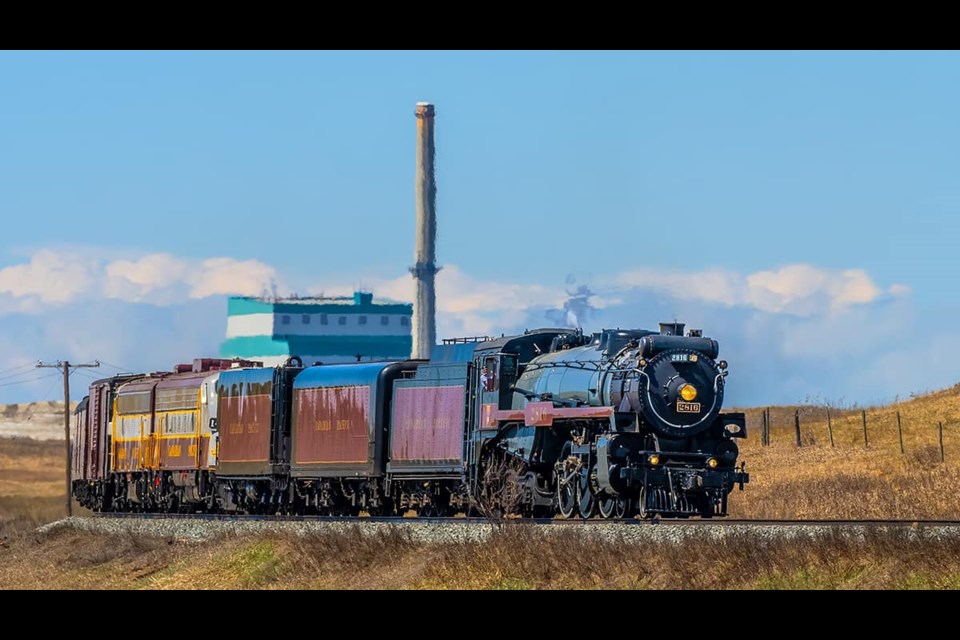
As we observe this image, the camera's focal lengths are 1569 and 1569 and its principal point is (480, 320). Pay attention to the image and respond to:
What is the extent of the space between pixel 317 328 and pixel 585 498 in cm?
15502

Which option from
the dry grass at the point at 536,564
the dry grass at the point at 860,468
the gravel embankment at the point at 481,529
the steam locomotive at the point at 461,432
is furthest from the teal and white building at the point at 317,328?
the dry grass at the point at 536,564

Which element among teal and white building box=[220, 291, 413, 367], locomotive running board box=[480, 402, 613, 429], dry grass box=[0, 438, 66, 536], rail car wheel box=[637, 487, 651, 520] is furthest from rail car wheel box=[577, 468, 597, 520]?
teal and white building box=[220, 291, 413, 367]

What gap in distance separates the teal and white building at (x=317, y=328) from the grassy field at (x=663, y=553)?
11918 centimetres

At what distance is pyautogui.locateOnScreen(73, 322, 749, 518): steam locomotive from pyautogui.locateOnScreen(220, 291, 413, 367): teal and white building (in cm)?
12874

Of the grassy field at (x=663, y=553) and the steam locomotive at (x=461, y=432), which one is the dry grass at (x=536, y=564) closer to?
the grassy field at (x=663, y=553)

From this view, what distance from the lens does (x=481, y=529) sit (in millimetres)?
28906

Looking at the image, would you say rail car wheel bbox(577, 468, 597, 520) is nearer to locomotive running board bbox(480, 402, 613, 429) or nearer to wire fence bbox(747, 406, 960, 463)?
locomotive running board bbox(480, 402, 613, 429)

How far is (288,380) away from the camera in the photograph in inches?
1743

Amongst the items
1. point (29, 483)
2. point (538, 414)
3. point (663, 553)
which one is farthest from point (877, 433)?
point (29, 483)

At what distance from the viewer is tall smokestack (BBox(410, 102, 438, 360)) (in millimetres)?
137250

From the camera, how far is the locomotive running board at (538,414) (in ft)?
99.1
